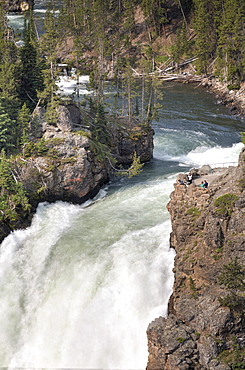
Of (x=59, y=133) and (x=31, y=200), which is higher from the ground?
(x=59, y=133)

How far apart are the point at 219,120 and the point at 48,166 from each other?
1453 inches

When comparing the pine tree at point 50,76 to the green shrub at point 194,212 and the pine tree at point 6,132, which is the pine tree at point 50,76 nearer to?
the pine tree at point 6,132

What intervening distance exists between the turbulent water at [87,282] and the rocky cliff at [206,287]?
99.2 inches

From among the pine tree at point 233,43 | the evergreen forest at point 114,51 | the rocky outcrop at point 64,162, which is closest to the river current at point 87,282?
the rocky outcrop at point 64,162

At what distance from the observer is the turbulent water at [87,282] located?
98.9 feet

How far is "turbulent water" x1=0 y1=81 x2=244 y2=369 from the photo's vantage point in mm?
30141

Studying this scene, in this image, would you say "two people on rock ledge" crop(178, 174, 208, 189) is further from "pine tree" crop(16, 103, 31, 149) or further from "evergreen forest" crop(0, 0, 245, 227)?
"pine tree" crop(16, 103, 31, 149)

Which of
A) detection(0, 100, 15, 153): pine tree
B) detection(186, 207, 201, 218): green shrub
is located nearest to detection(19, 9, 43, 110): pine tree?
detection(0, 100, 15, 153): pine tree

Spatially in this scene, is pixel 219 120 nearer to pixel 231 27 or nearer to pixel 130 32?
pixel 231 27

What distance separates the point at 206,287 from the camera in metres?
27.5

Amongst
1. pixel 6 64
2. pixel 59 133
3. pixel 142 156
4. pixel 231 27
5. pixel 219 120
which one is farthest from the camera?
pixel 231 27

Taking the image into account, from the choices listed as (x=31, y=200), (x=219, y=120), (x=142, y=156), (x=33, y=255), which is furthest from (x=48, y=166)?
(x=219, y=120)

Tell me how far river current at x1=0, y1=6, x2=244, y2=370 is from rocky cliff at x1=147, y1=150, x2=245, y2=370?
2.45 metres

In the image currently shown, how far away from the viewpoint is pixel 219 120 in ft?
236
